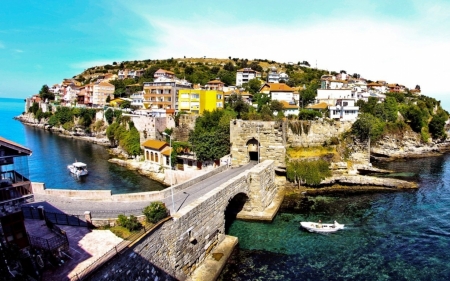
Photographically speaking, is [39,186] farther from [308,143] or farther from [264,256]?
[308,143]

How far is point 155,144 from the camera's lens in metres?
40.8

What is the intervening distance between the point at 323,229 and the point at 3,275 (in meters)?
17.9

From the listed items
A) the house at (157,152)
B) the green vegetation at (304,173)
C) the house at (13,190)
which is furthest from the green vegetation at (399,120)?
the house at (13,190)

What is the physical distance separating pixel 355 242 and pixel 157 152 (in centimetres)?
2667

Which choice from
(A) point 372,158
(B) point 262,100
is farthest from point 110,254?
(B) point 262,100

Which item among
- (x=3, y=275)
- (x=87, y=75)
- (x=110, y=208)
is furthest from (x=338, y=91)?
(x=87, y=75)

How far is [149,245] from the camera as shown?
41.2 feet

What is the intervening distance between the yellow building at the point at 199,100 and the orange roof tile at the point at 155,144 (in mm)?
11554

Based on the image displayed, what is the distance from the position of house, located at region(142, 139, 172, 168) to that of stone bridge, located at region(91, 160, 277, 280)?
18.3 meters

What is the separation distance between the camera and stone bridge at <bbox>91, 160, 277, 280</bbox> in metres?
11.5

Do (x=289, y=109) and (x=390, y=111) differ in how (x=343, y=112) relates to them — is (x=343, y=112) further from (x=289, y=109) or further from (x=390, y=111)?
(x=390, y=111)

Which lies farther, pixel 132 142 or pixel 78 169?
pixel 132 142

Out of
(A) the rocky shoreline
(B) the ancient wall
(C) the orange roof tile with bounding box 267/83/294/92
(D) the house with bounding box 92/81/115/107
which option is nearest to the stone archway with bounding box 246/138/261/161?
(B) the ancient wall

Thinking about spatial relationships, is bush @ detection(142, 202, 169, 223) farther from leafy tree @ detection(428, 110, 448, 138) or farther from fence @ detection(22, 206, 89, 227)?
leafy tree @ detection(428, 110, 448, 138)
